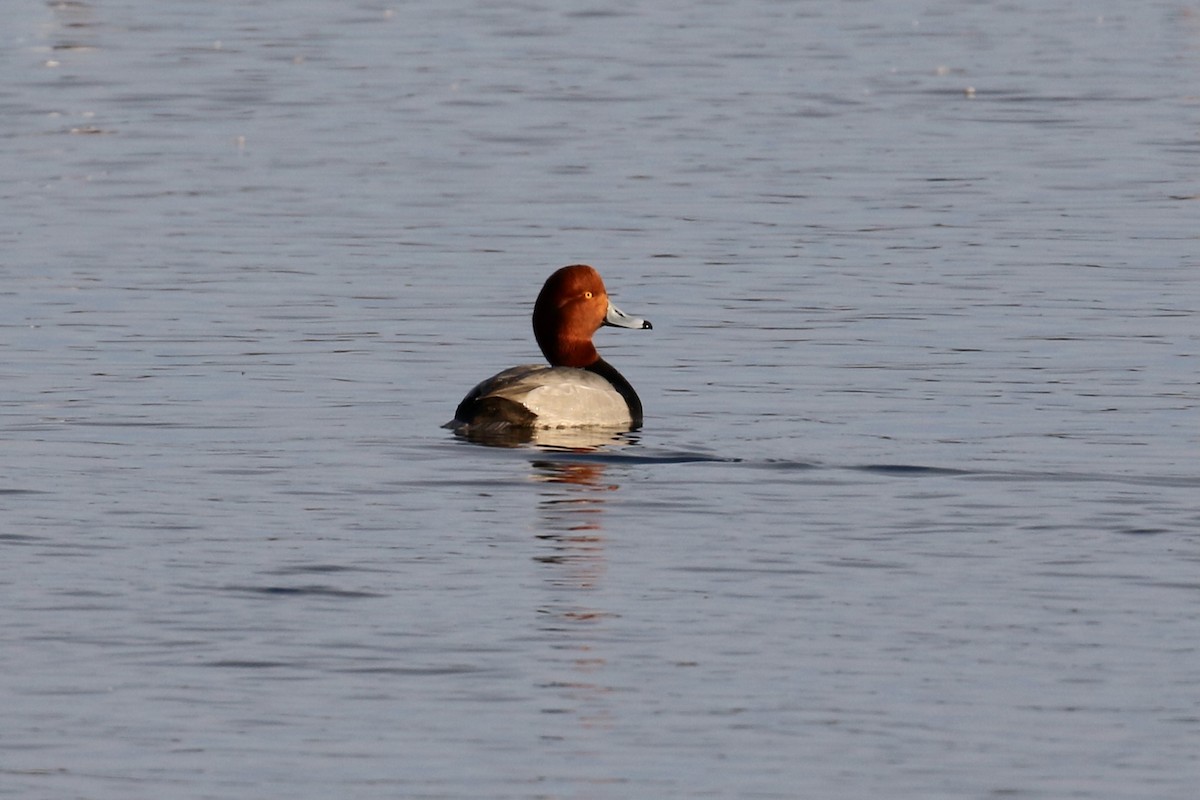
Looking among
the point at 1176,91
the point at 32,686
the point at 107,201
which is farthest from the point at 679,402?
the point at 1176,91

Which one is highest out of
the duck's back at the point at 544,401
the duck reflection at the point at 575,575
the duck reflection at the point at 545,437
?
the duck's back at the point at 544,401

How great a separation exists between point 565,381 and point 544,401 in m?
0.26

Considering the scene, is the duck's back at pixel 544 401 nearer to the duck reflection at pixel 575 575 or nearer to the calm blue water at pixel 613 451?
the calm blue water at pixel 613 451

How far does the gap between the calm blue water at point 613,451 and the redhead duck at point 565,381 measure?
0.33m

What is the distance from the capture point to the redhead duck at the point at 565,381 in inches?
569

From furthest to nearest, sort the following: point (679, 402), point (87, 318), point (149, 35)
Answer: point (149, 35), point (87, 318), point (679, 402)

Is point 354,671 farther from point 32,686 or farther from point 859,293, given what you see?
point 859,293

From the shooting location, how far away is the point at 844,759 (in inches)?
332

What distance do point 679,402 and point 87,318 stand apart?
16.5 feet

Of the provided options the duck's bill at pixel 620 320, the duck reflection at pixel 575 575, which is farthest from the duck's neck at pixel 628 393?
the duck reflection at pixel 575 575

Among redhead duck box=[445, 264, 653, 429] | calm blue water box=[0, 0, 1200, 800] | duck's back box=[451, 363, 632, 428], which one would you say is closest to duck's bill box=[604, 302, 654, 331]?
redhead duck box=[445, 264, 653, 429]

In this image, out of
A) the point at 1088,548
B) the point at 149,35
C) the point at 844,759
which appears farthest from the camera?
the point at 149,35

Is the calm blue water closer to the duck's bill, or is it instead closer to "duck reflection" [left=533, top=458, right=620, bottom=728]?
"duck reflection" [left=533, top=458, right=620, bottom=728]

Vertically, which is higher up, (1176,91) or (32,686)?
(1176,91)
